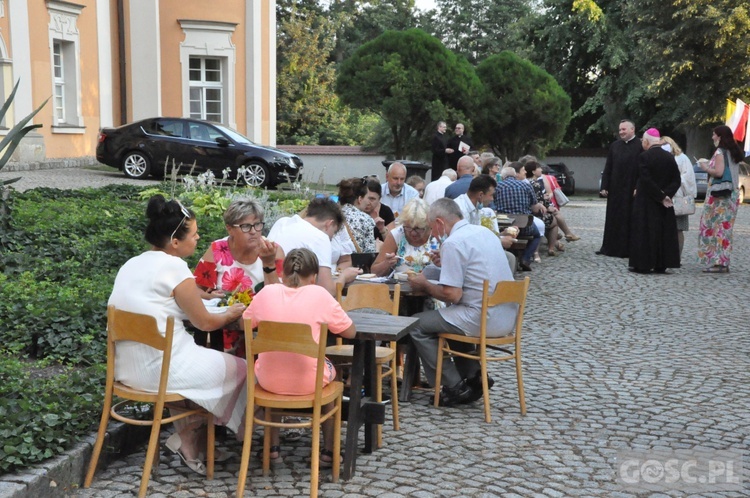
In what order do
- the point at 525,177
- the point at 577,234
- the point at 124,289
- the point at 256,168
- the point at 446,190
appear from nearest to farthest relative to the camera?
the point at 124,289
the point at 446,190
the point at 525,177
the point at 577,234
the point at 256,168

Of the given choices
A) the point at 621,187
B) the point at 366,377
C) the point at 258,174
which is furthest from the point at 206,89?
the point at 366,377

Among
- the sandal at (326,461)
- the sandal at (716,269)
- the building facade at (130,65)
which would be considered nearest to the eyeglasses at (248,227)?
the sandal at (326,461)

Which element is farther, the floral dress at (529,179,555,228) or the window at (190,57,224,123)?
the window at (190,57,224,123)

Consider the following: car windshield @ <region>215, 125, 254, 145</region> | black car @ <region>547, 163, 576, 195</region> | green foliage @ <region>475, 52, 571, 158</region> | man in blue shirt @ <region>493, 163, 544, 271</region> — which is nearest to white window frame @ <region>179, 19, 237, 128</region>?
car windshield @ <region>215, 125, 254, 145</region>

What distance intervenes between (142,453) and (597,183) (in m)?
35.9

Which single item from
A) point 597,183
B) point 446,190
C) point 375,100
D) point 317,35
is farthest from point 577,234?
point 317,35

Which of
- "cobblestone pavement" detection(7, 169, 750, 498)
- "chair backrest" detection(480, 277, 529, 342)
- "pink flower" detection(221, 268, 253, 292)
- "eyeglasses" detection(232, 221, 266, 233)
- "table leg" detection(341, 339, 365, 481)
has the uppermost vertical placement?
"eyeglasses" detection(232, 221, 266, 233)

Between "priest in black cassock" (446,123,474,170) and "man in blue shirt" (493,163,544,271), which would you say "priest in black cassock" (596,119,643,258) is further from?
"priest in black cassock" (446,123,474,170)

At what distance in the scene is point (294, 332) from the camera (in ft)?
15.0

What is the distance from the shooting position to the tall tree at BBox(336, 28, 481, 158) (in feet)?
91.4

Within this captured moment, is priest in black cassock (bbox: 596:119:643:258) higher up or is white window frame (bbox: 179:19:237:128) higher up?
white window frame (bbox: 179:19:237:128)

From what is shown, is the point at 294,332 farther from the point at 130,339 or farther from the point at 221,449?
the point at 221,449

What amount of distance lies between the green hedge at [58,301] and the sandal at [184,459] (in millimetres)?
447

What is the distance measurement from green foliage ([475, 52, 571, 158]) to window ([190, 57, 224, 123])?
8.11 meters
